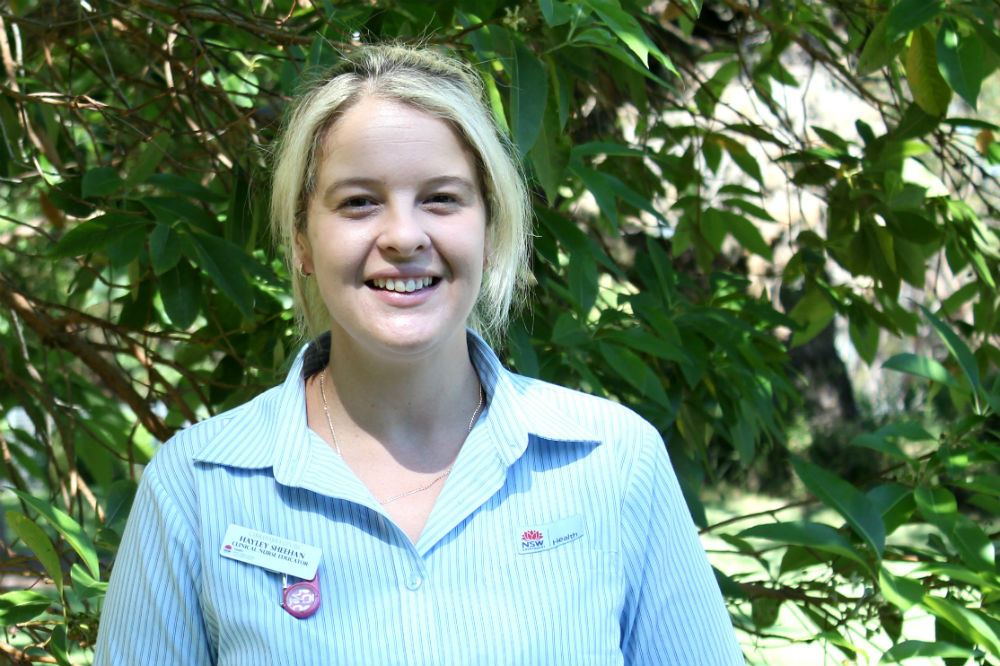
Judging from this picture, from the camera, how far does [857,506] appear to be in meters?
1.66

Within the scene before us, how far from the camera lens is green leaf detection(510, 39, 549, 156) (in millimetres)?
1565

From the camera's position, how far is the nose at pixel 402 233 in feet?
4.02

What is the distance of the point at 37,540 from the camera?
4.99 ft

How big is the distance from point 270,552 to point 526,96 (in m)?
0.78

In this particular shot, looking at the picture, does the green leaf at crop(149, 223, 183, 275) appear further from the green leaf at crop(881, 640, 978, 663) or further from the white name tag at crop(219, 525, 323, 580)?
the green leaf at crop(881, 640, 978, 663)

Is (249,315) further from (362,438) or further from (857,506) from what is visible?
(857,506)

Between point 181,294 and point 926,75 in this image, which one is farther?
point 926,75

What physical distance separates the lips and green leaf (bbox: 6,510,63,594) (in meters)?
0.66

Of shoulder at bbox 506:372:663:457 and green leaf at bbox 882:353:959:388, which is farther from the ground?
green leaf at bbox 882:353:959:388

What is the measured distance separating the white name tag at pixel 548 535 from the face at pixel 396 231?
25 cm

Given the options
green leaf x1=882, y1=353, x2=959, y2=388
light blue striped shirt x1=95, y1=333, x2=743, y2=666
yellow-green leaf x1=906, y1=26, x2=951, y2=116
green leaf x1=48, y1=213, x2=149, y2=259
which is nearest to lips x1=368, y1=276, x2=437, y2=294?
light blue striped shirt x1=95, y1=333, x2=743, y2=666

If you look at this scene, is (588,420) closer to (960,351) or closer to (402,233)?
(402,233)

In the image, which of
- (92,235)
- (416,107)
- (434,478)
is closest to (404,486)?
(434,478)

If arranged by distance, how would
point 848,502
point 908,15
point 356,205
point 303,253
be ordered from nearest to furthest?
point 356,205
point 303,253
point 848,502
point 908,15
